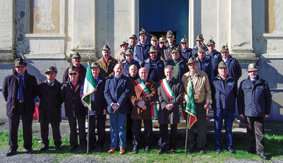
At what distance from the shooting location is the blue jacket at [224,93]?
221 inches

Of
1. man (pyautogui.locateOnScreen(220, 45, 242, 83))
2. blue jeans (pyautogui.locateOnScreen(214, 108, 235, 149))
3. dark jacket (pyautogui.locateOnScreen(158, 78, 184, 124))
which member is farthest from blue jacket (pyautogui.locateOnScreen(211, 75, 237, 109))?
man (pyautogui.locateOnScreen(220, 45, 242, 83))

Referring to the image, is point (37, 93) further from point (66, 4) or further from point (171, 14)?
point (171, 14)

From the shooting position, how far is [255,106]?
5.45m

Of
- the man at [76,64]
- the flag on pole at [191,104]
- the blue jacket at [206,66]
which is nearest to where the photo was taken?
the flag on pole at [191,104]

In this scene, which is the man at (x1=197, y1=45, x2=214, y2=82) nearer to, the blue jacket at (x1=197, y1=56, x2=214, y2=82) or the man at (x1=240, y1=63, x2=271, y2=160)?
the blue jacket at (x1=197, y1=56, x2=214, y2=82)

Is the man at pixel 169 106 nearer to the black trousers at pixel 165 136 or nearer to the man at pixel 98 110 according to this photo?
the black trousers at pixel 165 136

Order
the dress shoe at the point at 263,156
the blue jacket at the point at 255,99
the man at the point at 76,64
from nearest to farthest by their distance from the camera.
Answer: the dress shoe at the point at 263,156
the blue jacket at the point at 255,99
the man at the point at 76,64

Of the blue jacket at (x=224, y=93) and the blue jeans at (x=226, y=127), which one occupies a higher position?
the blue jacket at (x=224, y=93)

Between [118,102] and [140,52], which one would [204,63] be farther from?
[118,102]

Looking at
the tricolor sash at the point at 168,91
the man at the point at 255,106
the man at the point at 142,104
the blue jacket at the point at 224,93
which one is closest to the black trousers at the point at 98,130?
the man at the point at 142,104

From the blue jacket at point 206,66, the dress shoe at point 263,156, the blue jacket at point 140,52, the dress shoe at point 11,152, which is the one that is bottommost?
the dress shoe at point 263,156

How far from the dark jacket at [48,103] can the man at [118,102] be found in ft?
3.79

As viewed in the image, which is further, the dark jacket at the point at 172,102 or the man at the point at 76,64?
the man at the point at 76,64

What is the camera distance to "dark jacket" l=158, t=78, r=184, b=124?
555 cm
